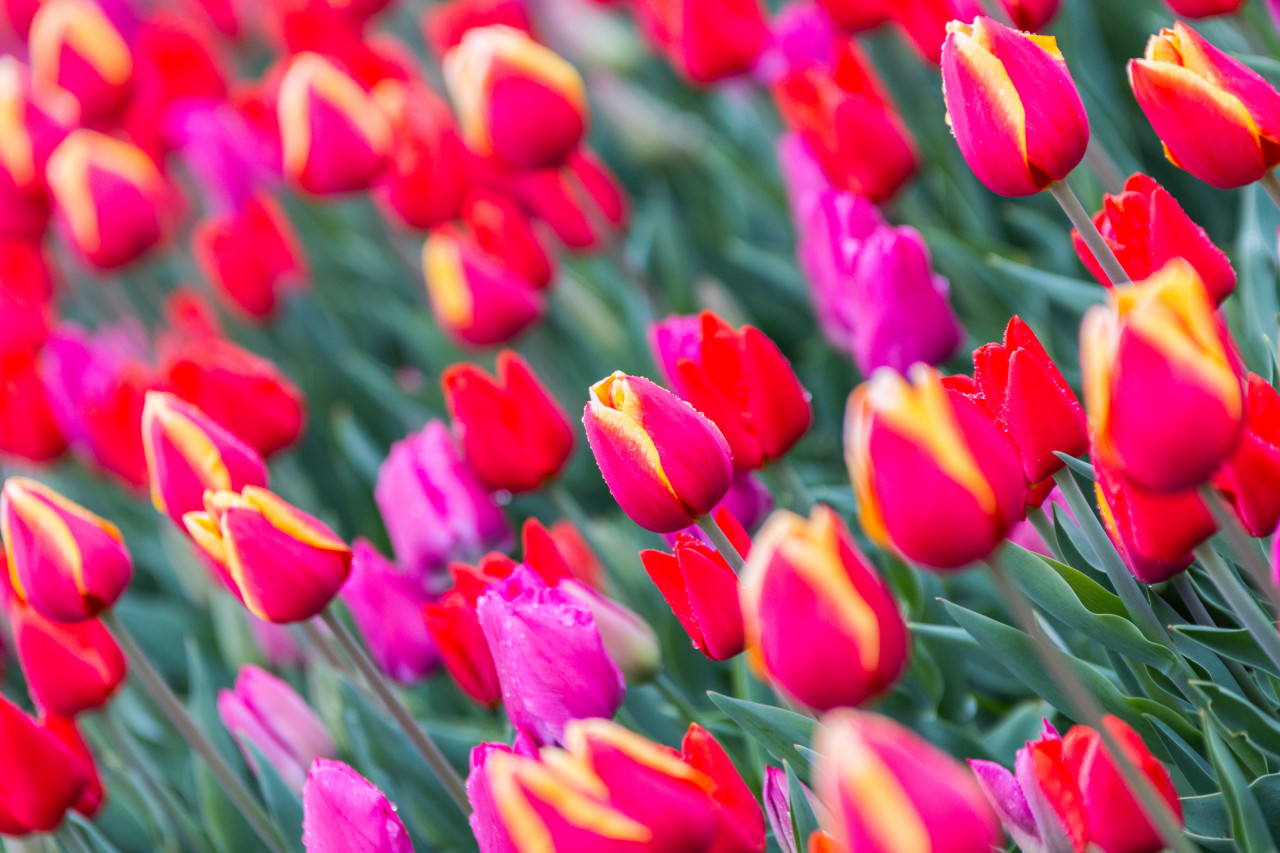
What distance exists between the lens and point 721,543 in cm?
81

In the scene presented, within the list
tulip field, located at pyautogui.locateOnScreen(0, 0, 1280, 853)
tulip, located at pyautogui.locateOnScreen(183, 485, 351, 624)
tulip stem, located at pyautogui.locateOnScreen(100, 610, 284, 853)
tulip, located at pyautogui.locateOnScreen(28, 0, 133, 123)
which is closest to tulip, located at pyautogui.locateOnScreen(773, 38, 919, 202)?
tulip field, located at pyautogui.locateOnScreen(0, 0, 1280, 853)

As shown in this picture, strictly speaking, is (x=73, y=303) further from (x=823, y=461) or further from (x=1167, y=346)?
(x=1167, y=346)

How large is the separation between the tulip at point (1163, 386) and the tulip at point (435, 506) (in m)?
0.75

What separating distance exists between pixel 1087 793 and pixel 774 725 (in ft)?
0.80

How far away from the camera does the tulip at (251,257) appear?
5.89 feet

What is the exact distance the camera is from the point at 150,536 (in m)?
1.76

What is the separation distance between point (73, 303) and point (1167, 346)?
263 centimetres

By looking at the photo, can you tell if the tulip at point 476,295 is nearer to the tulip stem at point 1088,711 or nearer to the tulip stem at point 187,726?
the tulip stem at point 187,726

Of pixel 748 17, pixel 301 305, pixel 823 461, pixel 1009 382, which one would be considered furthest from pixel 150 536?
pixel 1009 382

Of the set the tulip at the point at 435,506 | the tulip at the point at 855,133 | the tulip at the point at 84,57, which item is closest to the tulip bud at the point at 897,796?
the tulip at the point at 435,506

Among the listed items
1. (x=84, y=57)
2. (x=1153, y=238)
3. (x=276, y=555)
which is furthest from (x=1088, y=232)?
(x=84, y=57)

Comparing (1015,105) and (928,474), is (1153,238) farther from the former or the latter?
(928,474)

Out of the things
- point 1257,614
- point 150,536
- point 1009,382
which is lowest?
point 150,536

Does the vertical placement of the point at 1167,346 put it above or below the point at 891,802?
above
